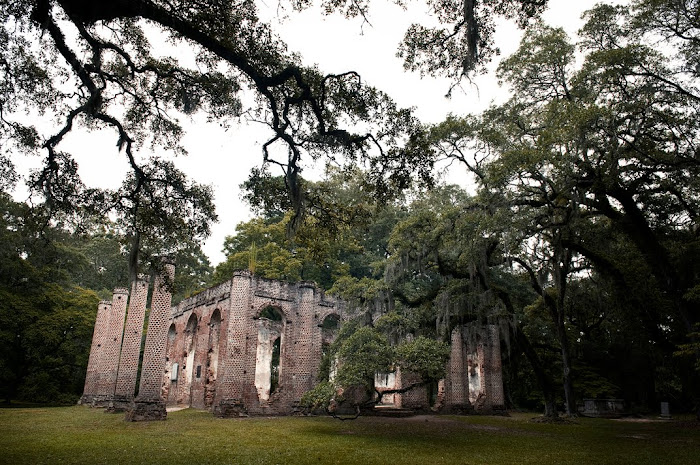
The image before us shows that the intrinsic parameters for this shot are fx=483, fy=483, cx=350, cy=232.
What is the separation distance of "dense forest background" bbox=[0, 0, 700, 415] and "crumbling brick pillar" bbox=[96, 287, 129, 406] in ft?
7.85

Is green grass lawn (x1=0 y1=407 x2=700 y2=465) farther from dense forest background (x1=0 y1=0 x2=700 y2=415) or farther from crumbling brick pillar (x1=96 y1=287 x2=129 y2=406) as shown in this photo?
crumbling brick pillar (x1=96 y1=287 x2=129 y2=406)

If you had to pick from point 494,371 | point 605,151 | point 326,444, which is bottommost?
point 326,444

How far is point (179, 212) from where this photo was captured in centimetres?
973

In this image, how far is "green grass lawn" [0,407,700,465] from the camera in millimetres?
9086

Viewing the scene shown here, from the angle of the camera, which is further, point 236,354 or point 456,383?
point 456,383

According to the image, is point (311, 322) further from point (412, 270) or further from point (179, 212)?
point (179, 212)

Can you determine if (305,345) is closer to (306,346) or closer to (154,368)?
(306,346)

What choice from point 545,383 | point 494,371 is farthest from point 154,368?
point 494,371

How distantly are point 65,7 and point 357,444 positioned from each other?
34.0 ft

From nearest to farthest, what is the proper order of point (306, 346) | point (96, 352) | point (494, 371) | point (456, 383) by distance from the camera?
1. point (306, 346)
2. point (456, 383)
3. point (494, 371)
4. point (96, 352)

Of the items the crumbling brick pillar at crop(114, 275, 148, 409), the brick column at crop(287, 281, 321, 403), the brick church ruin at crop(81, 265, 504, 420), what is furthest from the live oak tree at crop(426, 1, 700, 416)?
the crumbling brick pillar at crop(114, 275, 148, 409)

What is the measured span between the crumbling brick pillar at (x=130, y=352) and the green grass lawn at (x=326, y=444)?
4.13m

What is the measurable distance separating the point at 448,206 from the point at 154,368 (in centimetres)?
1264

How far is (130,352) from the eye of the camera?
70.1ft
